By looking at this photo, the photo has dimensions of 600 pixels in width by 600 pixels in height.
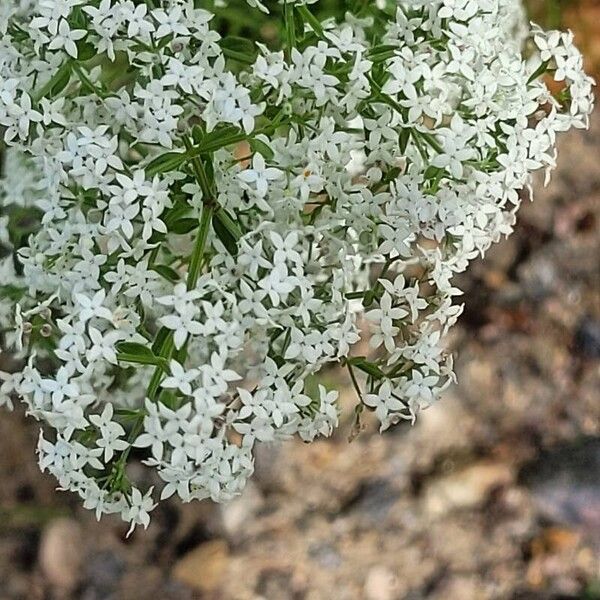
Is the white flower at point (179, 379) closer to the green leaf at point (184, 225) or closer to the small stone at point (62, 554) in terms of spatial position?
the green leaf at point (184, 225)

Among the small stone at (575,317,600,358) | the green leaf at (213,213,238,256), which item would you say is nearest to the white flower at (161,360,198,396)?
the green leaf at (213,213,238,256)

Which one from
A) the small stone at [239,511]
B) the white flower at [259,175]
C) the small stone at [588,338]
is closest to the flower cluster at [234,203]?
the white flower at [259,175]

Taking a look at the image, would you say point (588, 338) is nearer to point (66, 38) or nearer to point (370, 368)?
point (370, 368)

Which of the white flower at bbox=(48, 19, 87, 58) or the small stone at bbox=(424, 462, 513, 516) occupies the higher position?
the white flower at bbox=(48, 19, 87, 58)

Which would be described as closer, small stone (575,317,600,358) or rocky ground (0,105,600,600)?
rocky ground (0,105,600,600)

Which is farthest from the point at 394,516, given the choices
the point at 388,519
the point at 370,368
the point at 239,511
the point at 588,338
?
the point at 370,368

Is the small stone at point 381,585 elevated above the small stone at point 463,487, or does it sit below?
below

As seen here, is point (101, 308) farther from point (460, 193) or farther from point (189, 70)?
point (460, 193)

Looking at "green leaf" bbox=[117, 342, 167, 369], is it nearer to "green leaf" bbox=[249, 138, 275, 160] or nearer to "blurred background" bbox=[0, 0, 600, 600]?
"green leaf" bbox=[249, 138, 275, 160]
